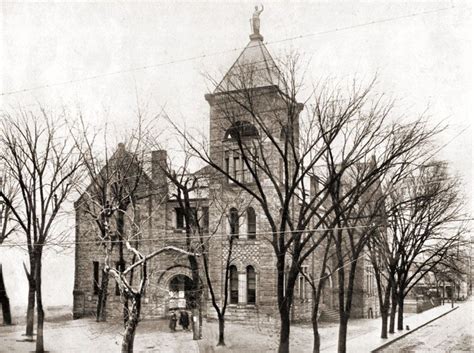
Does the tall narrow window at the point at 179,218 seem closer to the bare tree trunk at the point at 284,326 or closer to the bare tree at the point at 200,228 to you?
the bare tree at the point at 200,228

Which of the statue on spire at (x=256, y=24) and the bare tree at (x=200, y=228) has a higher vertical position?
the statue on spire at (x=256, y=24)

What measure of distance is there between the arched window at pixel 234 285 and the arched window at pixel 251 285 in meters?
0.63

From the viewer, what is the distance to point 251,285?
2639cm

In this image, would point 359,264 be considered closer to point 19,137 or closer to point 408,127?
point 408,127

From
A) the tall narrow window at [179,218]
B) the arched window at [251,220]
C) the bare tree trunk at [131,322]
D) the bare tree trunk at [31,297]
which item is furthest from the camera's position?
the tall narrow window at [179,218]

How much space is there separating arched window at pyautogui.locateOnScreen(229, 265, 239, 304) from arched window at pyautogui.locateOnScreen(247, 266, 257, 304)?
626mm

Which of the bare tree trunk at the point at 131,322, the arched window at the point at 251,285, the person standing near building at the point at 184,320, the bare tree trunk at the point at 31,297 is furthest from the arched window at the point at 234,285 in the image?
the bare tree trunk at the point at 131,322

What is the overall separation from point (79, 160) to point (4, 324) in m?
9.29

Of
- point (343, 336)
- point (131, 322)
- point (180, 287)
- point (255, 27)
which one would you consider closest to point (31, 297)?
point (131, 322)

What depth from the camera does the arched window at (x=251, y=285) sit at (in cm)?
2620

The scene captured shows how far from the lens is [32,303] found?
20.0 meters

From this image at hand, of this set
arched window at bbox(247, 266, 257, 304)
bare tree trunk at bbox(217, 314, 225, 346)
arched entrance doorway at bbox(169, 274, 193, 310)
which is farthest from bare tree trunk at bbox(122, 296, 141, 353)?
arched entrance doorway at bbox(169, 274, 193, 310)

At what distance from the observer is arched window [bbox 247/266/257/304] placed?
26203 mm

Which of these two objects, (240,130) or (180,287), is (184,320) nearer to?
(180,287)
